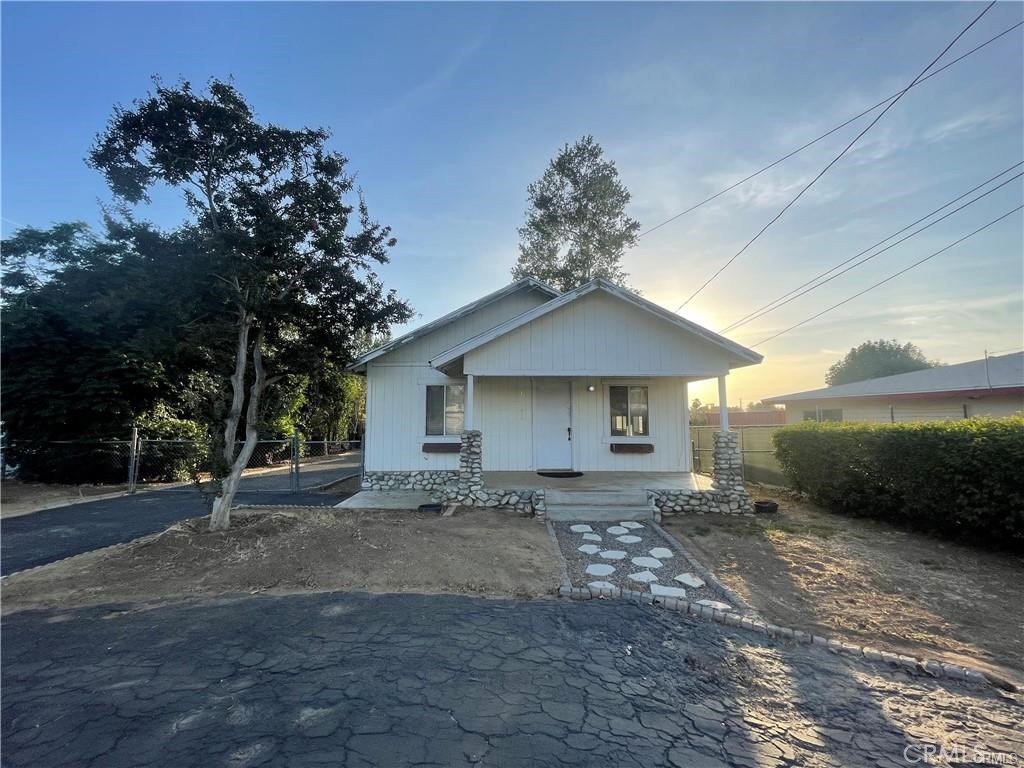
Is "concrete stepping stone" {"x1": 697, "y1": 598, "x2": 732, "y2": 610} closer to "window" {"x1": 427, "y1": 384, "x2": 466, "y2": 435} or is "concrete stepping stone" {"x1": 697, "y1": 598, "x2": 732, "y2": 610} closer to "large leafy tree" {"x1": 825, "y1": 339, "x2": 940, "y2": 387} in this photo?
"window" {"x1": 427, "y1": 384, "x2": 466, "y2": 435}

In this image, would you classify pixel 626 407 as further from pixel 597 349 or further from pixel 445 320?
pixel 445 320

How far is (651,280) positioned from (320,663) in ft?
64.9

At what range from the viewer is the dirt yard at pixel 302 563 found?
486cm

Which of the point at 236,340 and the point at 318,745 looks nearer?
the point at 318,745

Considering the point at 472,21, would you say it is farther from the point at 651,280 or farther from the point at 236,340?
the point at 651,280

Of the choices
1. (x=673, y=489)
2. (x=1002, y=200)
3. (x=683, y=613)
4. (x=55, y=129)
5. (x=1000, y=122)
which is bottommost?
(x=683, y=613)

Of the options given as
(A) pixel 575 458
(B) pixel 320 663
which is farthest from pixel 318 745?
(A) pixel 575 458

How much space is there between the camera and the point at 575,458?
1101cm

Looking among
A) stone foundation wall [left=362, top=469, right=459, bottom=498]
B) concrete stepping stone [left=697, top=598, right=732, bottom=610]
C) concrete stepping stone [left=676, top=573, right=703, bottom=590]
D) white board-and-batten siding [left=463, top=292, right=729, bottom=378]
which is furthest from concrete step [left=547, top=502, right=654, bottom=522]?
stone foundation wall [left=362, top=469, right=459, bottom=498]

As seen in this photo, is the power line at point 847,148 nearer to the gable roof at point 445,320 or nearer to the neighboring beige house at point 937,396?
the gable roof at point 445,320

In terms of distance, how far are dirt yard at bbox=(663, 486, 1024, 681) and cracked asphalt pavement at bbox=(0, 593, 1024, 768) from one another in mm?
746

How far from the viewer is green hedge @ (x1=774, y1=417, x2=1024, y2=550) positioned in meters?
5.66

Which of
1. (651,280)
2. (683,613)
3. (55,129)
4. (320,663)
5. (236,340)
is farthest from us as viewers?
(651,280)

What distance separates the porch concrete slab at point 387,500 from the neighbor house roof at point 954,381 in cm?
1564
